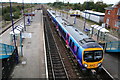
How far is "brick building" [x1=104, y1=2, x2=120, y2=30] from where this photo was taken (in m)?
29.6

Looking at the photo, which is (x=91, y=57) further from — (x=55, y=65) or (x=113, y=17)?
(x=113, y=17)

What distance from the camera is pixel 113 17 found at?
102 feet

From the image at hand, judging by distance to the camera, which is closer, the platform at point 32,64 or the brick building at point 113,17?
the platform at point 32,64

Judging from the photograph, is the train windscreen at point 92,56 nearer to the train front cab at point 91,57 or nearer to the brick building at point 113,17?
the train front cab at point 91,57

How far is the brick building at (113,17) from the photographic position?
29.6 m

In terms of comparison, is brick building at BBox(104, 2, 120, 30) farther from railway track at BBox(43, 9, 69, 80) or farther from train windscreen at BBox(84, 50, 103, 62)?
train windscreen at BBox(84, 50, 103, 62)

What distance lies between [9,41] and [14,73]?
397 inches

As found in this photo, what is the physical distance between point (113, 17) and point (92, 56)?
23968 millimetres

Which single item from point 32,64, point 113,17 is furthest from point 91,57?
point 113,17

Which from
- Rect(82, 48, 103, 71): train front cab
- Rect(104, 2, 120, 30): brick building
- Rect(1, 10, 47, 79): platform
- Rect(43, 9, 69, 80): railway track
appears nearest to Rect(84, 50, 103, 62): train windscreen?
Rect(82, 48, 103, 71): train front cab

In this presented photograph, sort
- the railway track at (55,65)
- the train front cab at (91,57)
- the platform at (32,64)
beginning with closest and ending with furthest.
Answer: the train front cab at (91,57)
the platform at (32,64)
the railway track at (55,65)

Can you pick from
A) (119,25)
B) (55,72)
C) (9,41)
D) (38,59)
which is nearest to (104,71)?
(55,72)

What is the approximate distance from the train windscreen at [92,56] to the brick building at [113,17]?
21.1m

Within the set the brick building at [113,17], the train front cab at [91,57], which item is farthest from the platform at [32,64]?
the brick building at [113,17]
